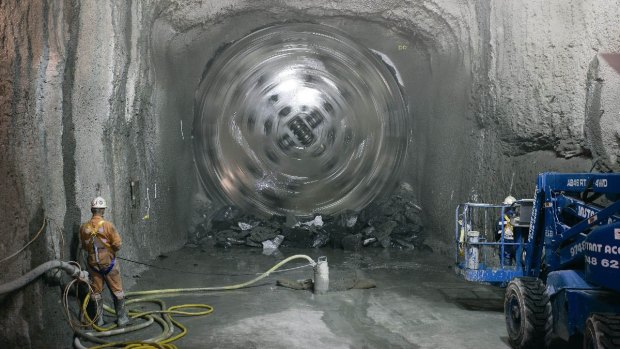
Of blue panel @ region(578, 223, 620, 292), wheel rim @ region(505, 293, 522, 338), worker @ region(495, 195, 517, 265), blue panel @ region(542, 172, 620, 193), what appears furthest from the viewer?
worker @ region(495, 195, 517, 265)

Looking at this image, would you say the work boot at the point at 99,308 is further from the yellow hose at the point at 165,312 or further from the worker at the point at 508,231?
the worker at the point at 508,231

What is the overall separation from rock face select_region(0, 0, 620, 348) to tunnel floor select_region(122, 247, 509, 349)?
0.77 metres

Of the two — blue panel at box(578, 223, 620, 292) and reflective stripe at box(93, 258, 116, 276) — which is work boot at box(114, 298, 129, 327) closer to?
reflective stripe at box(93, 258, 116, 276)

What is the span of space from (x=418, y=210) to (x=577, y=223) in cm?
465

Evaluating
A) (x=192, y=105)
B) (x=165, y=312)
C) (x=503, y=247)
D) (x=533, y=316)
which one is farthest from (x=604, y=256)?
(x=192, y=105)

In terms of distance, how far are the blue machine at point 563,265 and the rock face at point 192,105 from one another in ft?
2.81

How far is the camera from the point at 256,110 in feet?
28.0

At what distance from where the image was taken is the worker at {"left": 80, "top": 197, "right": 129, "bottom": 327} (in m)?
4.27

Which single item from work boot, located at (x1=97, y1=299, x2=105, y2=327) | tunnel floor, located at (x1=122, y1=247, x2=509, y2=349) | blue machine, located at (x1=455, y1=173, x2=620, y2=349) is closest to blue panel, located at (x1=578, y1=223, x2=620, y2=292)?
blue machine, located at (x1=455, y1=173, x2=620, y2=349)

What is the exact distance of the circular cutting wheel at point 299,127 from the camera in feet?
27.7

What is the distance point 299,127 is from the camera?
A: 851 centimetres

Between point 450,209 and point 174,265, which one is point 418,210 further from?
point 174,265

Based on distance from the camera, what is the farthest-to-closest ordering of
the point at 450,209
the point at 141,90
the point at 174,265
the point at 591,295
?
1. the point at 450,209
2. the point at 174,265
3. the point at 141,90
4. the point at 591,295

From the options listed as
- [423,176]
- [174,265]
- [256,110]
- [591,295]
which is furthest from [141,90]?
[591,295]
